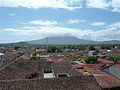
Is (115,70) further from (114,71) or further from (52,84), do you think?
(52,84)

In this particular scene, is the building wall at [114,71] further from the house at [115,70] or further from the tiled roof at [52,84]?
the tiled roof at [52,84]

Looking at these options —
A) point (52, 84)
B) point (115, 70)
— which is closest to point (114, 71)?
point (115, 70)

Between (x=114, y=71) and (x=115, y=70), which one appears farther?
(x=114, y=71)

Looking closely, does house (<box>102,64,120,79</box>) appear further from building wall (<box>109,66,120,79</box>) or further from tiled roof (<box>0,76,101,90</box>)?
tiled roof (<box>0,76,101,90</box>)

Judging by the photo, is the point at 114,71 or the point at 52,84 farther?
the point at 114,71

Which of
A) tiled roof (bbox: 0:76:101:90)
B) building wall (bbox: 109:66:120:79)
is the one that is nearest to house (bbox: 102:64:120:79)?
building wall (bbox: 109:66:120:79)

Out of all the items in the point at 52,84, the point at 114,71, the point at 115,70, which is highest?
the point at 52,84

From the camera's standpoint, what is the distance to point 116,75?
21.1 metres

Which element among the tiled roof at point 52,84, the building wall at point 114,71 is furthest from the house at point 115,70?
the tiled roof at point 52,84

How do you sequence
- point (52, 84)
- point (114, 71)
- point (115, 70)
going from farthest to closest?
point (114, 71) → point (115, 70) → point (52, 84)

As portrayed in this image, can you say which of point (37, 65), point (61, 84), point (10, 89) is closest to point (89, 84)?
point (61, 84)

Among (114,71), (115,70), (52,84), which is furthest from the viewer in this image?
(114,71)

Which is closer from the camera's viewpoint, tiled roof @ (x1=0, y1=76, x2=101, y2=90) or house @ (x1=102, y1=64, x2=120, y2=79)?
tiled roof @ (x1=0, y1=76, x2=101, y2=90)

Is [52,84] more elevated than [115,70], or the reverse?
[52,84]
